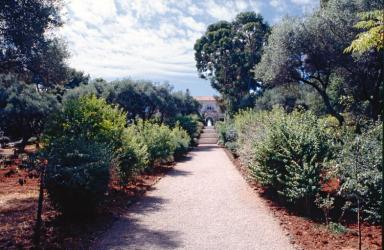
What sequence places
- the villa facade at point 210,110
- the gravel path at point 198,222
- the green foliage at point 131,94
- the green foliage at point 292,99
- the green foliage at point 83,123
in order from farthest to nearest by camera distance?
the villa facade at point 210,110 → the green foliage at point 131,94 → the green foliage at point 292,99 → the green foliage at point 83,123 → the gravel path at point 198,222

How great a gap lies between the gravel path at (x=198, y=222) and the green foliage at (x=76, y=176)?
86 cm

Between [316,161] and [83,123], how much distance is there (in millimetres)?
6289

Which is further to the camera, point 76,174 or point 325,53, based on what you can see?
point 325,53

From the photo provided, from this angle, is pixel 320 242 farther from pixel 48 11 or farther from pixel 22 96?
pixel 22 96

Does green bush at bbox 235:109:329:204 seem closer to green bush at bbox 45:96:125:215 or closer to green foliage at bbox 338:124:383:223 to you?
green foliage at bbox 338:124:383:223

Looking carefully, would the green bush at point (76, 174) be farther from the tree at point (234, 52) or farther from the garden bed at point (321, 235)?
the tree at point (234, 52)

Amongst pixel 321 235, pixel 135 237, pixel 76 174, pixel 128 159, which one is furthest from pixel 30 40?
pixel 321 235

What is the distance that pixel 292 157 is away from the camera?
8.58m

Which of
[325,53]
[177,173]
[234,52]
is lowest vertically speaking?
[177,173]

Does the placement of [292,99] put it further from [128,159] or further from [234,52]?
[128,159]

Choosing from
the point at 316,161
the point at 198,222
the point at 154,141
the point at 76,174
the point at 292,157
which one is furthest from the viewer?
the point at 154,141

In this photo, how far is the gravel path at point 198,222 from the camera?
6102 millimetres

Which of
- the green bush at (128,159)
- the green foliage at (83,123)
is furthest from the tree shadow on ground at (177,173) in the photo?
the green foliage at (83,123)

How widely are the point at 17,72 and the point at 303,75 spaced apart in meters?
13.1
